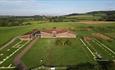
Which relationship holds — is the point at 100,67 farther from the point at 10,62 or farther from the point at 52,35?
the point at 52,35

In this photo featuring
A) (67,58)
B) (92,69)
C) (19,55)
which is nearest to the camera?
(92,69)

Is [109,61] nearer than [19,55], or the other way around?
[109,61]

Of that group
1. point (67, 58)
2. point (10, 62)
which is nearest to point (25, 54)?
point (10, 62)

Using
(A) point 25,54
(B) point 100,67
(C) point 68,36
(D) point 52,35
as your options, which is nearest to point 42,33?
(D) point 52,35

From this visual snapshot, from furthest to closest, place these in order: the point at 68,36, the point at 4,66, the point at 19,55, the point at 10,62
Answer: the point at 68,36 < the point at 19,55 < the point at 10,62 < the point at 4,66

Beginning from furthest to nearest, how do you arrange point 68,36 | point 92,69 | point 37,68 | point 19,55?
point 68,36 < point 19,55 < point 37,68 < point 92,69

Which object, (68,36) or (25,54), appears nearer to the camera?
(25,54)

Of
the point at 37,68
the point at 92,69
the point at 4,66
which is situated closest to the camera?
the point at 92,69

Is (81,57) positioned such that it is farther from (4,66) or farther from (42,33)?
(42,33)
